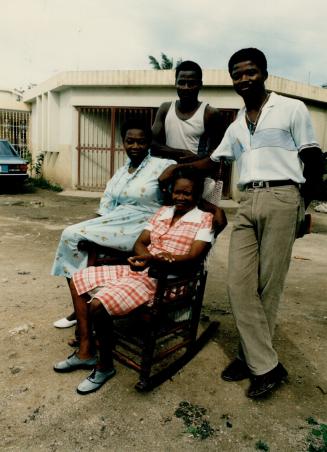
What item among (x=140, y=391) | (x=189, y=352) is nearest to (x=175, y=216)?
(x=189, y=352)

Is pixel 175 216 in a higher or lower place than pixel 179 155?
lower

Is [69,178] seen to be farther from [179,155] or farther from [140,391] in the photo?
[140,391]

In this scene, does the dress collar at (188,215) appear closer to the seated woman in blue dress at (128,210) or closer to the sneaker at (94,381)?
the seated woman in blue dress at (128,210)

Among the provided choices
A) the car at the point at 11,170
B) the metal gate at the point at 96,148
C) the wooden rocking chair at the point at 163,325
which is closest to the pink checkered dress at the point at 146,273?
the wooden rocking chair at the point at 163,325

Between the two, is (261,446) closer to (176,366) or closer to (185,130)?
(176,366)

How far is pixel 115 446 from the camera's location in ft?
6.79

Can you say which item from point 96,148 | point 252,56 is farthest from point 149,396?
point 96,148

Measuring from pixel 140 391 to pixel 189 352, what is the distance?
0.55 metres

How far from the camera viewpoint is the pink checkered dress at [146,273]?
249cm

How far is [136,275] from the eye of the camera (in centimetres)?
279

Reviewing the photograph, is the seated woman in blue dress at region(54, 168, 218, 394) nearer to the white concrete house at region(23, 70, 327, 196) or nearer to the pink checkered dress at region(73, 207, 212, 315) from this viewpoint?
the pink checkered dress at region(73, 207, 212, 315)

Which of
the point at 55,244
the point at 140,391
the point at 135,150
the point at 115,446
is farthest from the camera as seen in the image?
the point at 55,244

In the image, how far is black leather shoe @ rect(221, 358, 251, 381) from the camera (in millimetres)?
2713

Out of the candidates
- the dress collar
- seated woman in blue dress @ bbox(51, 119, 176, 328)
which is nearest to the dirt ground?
seated woman in blue dress @ bbox(51, 119, 176, 328)
